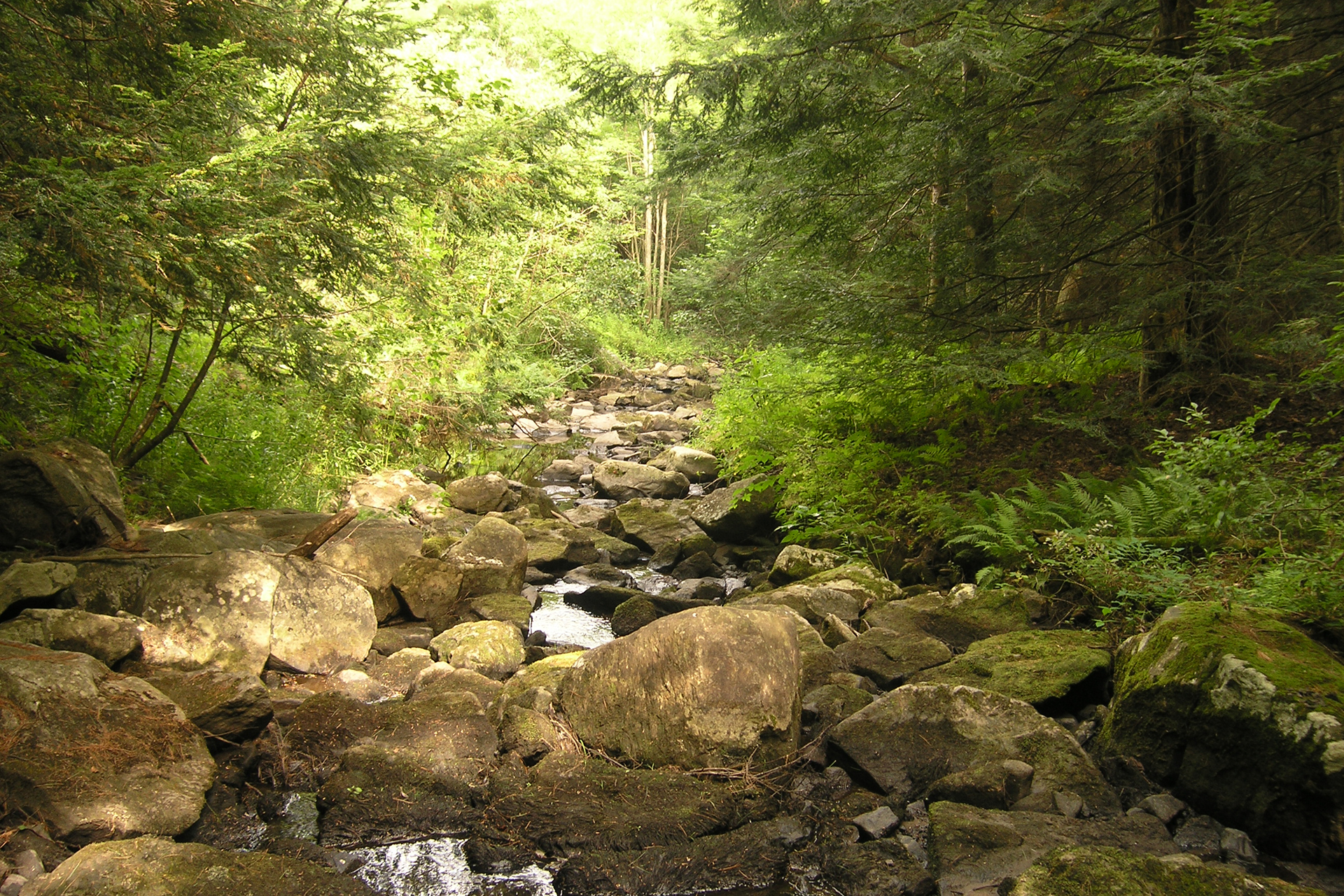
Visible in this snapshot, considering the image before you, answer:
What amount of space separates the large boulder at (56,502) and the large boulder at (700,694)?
4.10 m

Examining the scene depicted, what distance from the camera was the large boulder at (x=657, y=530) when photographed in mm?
10469

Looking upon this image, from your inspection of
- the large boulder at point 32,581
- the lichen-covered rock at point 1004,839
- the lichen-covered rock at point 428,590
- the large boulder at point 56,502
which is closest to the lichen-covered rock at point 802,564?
the lichen-covered rock at point 428,590

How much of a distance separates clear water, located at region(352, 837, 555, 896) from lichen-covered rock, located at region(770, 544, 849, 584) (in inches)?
195

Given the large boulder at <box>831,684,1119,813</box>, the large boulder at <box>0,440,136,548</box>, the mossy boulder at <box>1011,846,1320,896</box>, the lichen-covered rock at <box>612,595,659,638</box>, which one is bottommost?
the lichen-covered rock at <box>612,595,659,638</box>

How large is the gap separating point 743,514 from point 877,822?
6.62 meters

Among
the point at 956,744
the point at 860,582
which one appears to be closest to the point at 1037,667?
the point at 956,744

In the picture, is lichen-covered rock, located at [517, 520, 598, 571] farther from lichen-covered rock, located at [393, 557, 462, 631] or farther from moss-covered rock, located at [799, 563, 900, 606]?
moss-covered rock, located at [799, 563, 900, 606]

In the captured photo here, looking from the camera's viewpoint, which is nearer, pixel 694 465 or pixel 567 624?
pixel 567 624

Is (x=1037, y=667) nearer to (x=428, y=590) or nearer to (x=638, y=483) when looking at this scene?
(x=428, y=590)

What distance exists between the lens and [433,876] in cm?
387

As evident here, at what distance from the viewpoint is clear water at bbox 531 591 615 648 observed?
754 centimetres

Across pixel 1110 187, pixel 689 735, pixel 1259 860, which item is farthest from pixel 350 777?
pixel 1110 187

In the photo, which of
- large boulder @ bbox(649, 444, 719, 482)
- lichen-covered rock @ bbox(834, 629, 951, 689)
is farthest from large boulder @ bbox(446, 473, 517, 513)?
lichen-covered rock @ bbox(834, 629, 951, 689)

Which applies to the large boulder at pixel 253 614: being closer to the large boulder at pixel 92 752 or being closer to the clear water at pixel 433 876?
the large boulder at pixel 92 752
